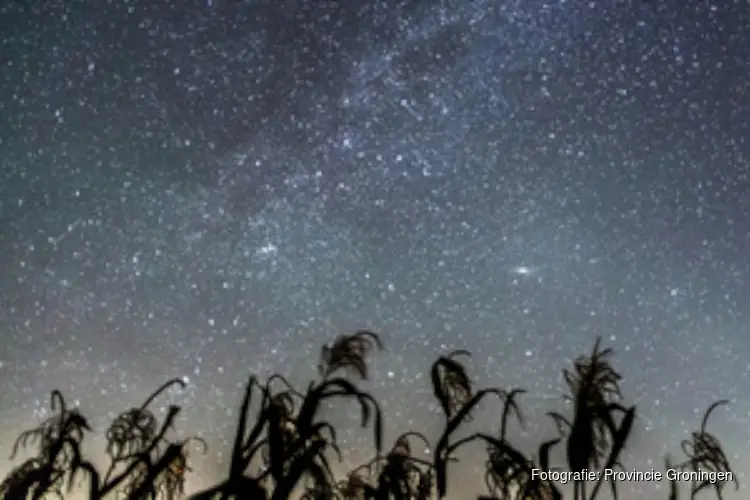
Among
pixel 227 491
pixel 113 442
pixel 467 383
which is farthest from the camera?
pixel 113 442

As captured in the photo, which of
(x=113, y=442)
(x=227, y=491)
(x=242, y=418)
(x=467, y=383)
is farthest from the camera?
(x=113, y=442)

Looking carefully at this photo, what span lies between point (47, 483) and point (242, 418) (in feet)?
4.40

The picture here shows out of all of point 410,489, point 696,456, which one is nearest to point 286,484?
point 410,489

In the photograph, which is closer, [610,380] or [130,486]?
[610,380]

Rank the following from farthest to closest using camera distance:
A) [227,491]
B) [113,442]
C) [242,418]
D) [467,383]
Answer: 1. [113,442]
2. [467,383]
3. [242,418]
4. [227,491]

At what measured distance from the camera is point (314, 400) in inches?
161

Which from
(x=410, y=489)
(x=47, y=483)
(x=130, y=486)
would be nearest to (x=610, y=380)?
(x=410, y=489)

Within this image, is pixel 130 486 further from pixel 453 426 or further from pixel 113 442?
pixel 453 426

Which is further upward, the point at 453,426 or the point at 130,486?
the point at 453,426

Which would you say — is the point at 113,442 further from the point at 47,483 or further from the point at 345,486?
the point at 345,486

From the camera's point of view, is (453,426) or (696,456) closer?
(453,426)

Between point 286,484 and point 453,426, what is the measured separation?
3.37 feet

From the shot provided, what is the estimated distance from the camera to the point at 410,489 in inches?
175

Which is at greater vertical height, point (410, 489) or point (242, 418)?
point (242, 418)
